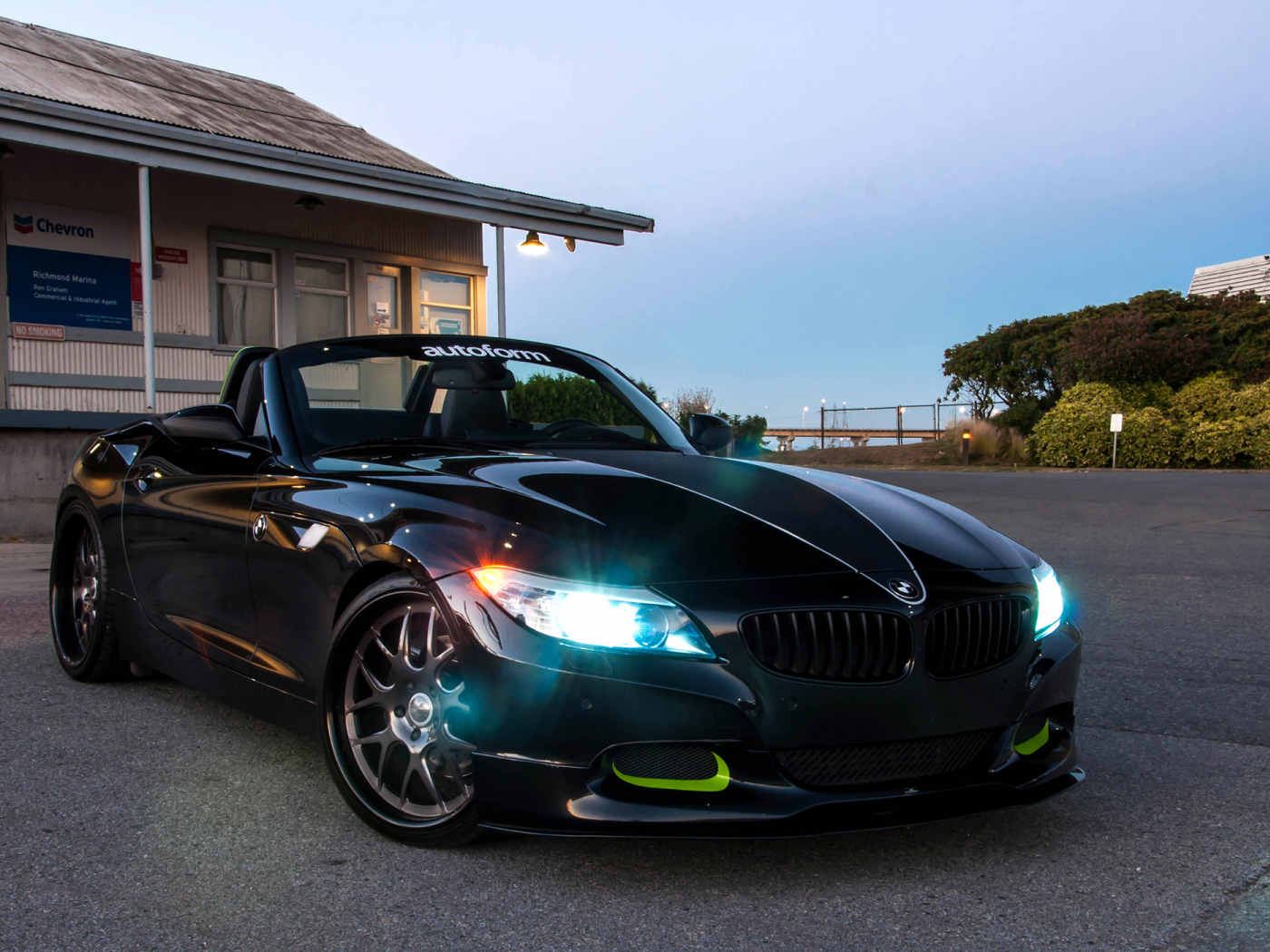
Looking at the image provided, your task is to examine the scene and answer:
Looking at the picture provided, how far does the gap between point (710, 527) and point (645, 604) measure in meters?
0.38

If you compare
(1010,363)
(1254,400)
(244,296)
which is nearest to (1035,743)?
(244,296)

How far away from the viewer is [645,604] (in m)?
2.44

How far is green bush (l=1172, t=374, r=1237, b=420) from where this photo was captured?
32.6 m

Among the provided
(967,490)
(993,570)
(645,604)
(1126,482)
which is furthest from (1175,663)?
(1126,482)

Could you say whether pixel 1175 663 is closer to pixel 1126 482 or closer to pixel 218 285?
pixel 218 285

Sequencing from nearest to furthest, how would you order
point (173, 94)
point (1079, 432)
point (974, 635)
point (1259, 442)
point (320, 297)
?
point (974, 635) < point (173, 94) < point (320, 297) < point (1259, 442) < point (1079, 432)

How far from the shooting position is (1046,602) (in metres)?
2.93

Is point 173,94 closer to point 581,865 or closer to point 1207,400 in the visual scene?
point 581,865

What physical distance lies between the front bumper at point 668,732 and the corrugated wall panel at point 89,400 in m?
11.2

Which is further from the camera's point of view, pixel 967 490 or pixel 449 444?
pixel 967 490

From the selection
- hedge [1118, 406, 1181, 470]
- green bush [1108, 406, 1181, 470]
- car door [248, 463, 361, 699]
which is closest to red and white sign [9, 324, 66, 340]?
car door [248, 463, 361, 699]

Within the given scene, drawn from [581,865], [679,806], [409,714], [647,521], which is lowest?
[581,865]

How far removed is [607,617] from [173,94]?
14747 millimetres

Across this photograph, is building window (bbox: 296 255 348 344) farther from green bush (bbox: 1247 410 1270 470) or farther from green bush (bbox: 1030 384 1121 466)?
green bush (bbox: 1247 410 1270 470)
